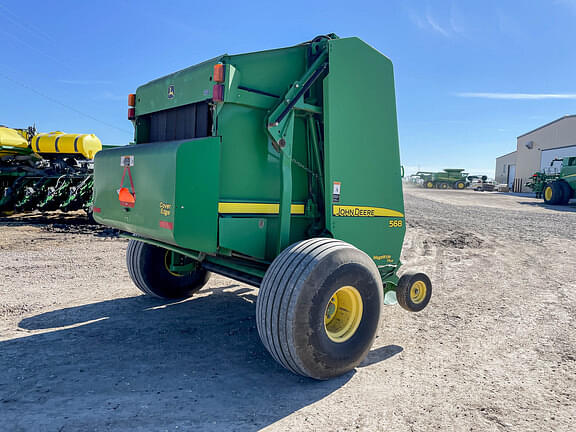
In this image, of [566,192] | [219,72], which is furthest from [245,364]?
[566,192]

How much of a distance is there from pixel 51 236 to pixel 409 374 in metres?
9.57

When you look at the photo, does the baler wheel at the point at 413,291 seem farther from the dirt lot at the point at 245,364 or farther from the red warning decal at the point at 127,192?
the red warning decal at the point at 127,192

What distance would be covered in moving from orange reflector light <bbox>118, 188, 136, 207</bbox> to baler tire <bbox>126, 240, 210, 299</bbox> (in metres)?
1.24

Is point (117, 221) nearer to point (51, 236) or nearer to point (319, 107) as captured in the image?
point (319, 107)

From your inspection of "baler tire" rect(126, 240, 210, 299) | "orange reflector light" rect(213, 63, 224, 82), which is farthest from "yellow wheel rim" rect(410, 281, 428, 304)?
"orange reflector light" rect(213, 63, 224, 82)

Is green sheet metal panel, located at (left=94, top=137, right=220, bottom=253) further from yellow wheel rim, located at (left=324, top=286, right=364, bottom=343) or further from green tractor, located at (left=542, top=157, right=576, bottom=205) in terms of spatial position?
green tractor, located at (left=542, top=157, right=576, bottom=205)

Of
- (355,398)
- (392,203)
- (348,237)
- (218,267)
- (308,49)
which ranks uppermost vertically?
(308,49)

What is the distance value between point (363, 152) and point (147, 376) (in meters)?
2.71

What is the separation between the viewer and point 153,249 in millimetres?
5145

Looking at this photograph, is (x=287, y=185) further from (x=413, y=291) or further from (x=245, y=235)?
(x=413, y=291)

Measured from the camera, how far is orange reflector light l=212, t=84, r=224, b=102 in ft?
11.2

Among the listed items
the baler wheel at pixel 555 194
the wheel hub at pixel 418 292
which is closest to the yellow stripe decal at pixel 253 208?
the wheel hub at pixel 418 292

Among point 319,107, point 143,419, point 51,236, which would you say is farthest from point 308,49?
point 51,236

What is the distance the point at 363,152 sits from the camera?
4.14 meters
